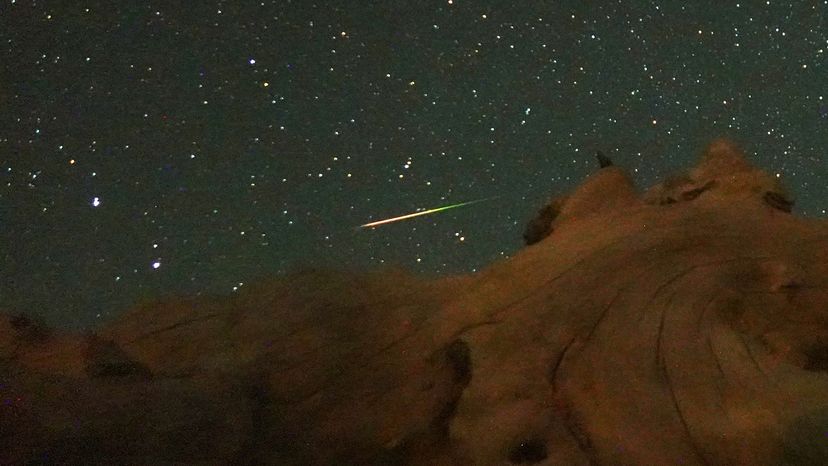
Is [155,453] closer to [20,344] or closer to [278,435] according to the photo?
[278,435]

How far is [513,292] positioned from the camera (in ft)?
9.39

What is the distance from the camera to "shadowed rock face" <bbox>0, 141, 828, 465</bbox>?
207cm

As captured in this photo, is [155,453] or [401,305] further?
[401,305]

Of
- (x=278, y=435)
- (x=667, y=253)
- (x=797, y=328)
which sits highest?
(x=667, y=253)

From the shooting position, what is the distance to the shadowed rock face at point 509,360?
81.7 inches

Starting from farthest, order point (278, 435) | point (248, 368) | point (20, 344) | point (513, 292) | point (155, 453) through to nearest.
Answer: point (20, 344) → point (513, 292) → point (248, 368) → point (278, 435) → point (155, 453)

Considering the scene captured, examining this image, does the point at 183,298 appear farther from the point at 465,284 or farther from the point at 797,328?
the point at 797,328

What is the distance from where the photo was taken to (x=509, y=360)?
249cm

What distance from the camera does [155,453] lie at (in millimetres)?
2111

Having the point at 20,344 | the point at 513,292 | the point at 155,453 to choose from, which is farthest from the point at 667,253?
the point at 20,344

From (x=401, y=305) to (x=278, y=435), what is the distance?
93cm

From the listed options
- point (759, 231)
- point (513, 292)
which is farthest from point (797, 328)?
point (513, 292)

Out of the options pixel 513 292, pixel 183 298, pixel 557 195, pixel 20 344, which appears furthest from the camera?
pixel 557 195

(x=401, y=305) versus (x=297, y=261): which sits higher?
(x=297, y=261)
